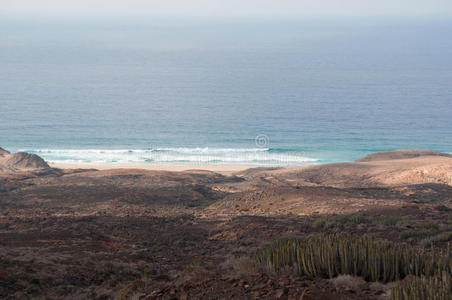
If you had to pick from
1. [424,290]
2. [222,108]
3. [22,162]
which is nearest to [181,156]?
[22,162]

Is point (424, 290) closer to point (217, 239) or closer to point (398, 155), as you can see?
point (217, 239)

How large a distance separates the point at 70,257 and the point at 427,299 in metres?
7.46

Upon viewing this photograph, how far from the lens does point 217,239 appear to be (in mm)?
12547

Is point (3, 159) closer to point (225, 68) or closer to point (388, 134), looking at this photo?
point (388, 134)

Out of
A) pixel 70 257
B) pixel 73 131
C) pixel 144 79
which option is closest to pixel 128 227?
pixel 70 257

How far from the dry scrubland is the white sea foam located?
1715cm

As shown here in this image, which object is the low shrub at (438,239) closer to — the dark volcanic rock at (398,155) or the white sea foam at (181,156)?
the dark volcanic rock at (398,155)

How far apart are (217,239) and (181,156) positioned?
35.9 m

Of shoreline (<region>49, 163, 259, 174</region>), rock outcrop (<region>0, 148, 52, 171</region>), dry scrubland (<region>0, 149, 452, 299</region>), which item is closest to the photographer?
dry scrubland (<region>0, 149, 452, 299</region>)

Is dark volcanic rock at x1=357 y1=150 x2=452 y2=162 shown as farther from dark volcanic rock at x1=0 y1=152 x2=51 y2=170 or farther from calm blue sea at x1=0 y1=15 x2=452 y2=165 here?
dark volcanic rock at x1=0 y1=152 x2=51 y2=170

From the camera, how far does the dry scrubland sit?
19.9 feet

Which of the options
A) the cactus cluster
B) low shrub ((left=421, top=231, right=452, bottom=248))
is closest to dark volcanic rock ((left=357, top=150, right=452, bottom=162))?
low shrub ((left=421, top=231, right=452, bottom=248))

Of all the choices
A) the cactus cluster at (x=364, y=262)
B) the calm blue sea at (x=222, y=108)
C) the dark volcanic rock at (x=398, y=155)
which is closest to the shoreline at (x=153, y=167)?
the calm blue sea at (x=222, y=108)

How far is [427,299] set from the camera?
4.54 metres
